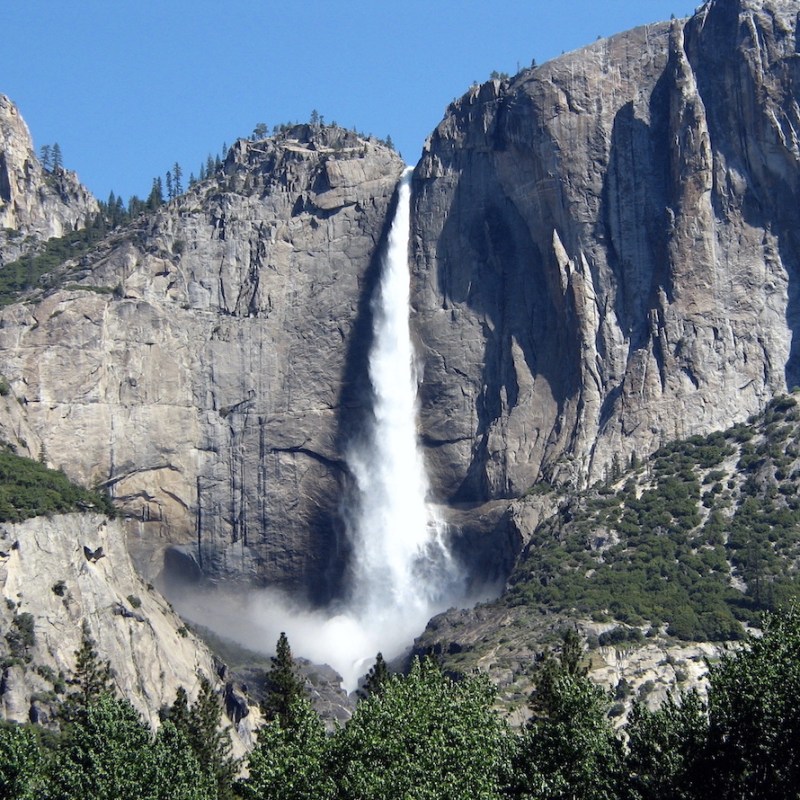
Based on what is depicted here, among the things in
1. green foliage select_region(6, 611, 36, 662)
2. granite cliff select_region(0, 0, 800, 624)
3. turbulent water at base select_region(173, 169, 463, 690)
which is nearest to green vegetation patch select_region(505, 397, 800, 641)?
granite cliff select_region(0, 0, 800, 624)

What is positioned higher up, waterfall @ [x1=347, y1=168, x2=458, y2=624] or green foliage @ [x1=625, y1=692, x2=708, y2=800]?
waterfall @ [x1=347, y1=168, x2=458, y2=624]

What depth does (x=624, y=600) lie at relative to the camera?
317 ft

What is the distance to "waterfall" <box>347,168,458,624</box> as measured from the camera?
11675cm

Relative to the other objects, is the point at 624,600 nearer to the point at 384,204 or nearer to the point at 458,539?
the point at 458,539

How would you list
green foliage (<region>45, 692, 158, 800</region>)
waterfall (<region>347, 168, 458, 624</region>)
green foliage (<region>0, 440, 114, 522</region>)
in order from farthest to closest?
waterfall (<region>347, 168, 458, 624</region>) → green foliage (<region>0, 440, 114, 522</region>) → green foliage (<region>45, 692, 158, 800</region>)

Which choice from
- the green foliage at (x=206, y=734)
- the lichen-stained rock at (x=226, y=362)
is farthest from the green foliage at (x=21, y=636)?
the lichen-stained rock at (x=226, y=362)

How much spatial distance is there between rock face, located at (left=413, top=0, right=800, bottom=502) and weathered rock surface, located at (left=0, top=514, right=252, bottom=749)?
27.8m

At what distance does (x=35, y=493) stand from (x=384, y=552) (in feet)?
98.1

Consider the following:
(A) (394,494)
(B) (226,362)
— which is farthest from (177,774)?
(B) (226,362)

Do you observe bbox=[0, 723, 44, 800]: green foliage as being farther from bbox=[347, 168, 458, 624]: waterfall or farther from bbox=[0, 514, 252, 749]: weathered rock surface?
bbox=[347, 168, 458, 624]: waterfall

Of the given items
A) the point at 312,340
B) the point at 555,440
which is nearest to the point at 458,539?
the point at 555,440

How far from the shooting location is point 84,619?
89.7 metres

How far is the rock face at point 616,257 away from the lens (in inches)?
4387

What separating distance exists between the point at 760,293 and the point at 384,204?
90.2 ft
